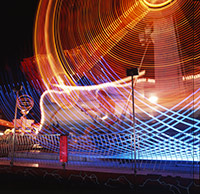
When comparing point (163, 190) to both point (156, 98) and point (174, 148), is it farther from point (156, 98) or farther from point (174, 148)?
point (156, 98)

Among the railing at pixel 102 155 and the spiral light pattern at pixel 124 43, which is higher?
the spiral light pattern at pixel 124 43

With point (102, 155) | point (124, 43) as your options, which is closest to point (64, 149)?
point (102, 155)

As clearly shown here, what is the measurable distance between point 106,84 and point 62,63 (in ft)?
7.64

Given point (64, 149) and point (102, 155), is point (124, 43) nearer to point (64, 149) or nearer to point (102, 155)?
point (102, 155)

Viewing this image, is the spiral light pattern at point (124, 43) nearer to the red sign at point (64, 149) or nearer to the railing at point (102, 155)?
the railing at point (102, 155)

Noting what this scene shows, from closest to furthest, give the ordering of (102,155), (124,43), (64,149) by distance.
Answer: (64,149) → (102,155) → (124,43)

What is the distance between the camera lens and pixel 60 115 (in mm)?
14539

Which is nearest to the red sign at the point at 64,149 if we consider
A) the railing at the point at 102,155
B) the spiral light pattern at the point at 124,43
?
the railing at the point at 102,155

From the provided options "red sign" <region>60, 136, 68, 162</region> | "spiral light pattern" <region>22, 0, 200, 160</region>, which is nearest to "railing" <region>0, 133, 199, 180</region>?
"red sign" <region>60, 136, 68, 162</region>

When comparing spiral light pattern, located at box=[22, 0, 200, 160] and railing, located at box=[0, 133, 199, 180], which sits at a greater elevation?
spiral light pattern, located at box=[22, 0, 200, 160]

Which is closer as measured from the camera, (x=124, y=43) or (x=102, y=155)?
(x=102, y=155)

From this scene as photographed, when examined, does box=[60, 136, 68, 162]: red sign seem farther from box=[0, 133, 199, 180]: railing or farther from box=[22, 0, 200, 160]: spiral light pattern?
box=[22, 0, 200, 160]: spiral light pattern

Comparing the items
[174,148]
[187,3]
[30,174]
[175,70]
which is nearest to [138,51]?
[175,70]

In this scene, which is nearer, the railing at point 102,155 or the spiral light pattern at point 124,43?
the railing at point 102,155
